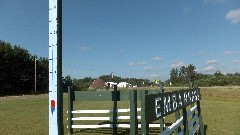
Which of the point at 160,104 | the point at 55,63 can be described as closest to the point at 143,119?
the point at 160,104

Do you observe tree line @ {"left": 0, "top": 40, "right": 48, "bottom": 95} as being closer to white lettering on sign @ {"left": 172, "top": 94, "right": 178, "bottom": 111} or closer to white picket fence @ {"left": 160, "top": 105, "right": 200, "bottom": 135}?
white picket fence @ {"left": 160, "top": 105, "right": 200, "bottom": 135}

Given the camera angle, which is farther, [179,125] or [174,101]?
[179,125]

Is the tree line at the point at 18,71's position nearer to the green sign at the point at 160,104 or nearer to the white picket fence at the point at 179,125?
the white picket fence at the point at 179,125

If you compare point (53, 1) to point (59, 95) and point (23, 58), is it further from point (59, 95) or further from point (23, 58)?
point (23, 58)

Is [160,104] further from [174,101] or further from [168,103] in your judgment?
[174,101]

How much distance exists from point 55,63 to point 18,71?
67.3 m

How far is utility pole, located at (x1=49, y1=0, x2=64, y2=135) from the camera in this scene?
4.28 meters

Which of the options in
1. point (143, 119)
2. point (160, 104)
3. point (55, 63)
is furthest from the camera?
point (55, 63)

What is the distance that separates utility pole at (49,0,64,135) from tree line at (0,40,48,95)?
60079 millimetres

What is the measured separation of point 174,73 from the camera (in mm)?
187125

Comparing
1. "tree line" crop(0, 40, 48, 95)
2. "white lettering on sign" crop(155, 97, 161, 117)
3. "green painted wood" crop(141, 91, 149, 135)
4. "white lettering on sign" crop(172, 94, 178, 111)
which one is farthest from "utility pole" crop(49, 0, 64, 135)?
"tree line" crop(0, 40, 48, 95)

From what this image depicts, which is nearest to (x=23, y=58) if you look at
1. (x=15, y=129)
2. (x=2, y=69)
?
(x=2, y=69)

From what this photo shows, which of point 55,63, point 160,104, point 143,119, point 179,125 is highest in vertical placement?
point 55,63

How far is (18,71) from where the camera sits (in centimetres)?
6825
